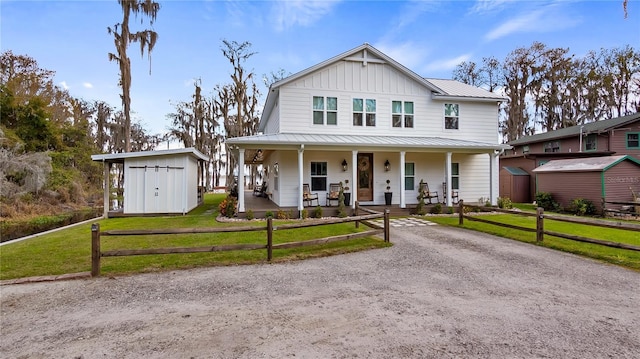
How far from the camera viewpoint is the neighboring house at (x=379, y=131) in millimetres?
12555

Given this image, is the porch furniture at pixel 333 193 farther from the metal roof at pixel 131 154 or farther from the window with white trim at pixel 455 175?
the metal roof at pixel 131 154

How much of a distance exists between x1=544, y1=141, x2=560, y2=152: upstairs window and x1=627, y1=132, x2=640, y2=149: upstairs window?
374cm

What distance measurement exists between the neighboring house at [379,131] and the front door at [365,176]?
4 cm

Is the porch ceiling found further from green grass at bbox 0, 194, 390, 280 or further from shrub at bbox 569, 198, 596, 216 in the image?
shrub at bbox 569, 198, 596, 216

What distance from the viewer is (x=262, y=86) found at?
29.1 meters

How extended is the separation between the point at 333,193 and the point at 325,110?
3.76 metres

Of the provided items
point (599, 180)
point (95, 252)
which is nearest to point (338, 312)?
point (95, 252)

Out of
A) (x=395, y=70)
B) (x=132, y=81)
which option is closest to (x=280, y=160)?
(x=395, y=70)

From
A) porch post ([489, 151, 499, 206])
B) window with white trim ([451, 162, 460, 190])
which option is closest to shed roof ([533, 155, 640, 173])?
porch post ([489, 151, 499, 206])

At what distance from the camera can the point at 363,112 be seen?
1374cm

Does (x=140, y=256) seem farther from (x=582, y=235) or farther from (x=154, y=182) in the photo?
(x=582, y=235)

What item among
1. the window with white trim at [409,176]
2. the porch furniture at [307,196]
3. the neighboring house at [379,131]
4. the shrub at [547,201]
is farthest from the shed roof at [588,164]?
the porch furniture at [307,196]

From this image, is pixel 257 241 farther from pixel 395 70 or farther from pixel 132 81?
pixel 132 81

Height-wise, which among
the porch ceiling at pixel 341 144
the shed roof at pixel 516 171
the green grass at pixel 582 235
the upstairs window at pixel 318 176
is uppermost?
the porch ceiling at pixel 341 144
